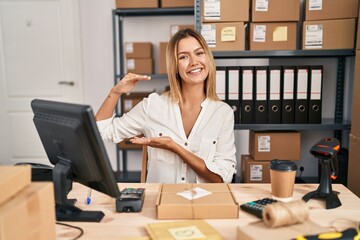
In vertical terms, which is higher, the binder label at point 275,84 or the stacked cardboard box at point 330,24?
the stacked cardboard box at point 330,24

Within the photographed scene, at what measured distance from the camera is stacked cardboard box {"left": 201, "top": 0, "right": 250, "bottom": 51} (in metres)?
2.04

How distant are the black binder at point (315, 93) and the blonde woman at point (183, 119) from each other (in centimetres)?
79

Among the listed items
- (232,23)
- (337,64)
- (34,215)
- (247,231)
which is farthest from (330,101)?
(34,215)

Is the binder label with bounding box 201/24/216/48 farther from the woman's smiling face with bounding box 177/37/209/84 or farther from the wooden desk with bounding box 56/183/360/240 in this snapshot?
the wooden desk with bounding box 56/183/360/240

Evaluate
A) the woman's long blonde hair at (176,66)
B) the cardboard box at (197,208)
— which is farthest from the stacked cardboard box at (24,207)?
the woman's long blonde hair at (176,66)

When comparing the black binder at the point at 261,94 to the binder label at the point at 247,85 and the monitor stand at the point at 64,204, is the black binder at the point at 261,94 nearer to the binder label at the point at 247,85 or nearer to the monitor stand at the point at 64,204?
the binder label at the point at 247,85

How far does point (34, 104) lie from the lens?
3.18 feet

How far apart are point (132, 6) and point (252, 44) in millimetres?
1164

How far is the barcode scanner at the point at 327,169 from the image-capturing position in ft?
3.32

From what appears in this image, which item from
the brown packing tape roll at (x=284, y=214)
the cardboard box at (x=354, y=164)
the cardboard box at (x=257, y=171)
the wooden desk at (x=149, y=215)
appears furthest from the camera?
the cardboard box at (x=257, y=171)

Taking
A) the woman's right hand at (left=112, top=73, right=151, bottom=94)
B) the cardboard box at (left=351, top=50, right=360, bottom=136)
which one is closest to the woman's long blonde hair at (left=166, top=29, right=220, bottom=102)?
the woman's right hand at (left=112, top=73, right=151, bottom=94)

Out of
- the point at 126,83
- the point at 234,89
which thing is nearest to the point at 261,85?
the point at 234,89

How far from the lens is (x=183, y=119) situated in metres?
1.59

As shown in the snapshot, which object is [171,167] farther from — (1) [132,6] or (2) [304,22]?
(1) [132,6]
